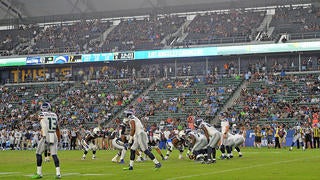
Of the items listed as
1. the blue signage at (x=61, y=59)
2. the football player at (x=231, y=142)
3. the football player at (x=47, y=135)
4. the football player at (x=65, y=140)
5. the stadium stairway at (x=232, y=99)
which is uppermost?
the blue signage at (x=61, y=59)

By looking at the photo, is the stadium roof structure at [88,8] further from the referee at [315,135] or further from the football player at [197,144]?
the football player at [197,144]

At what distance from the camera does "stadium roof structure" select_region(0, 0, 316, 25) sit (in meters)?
66.6

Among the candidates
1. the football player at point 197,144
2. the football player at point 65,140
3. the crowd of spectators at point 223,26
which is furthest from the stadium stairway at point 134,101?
the football player at point 197,144

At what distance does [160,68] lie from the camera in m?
60.4

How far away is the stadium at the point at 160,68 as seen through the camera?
156 feet

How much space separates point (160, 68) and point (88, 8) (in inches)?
595

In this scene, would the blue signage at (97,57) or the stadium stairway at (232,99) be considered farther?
the blue signage at (97,57)

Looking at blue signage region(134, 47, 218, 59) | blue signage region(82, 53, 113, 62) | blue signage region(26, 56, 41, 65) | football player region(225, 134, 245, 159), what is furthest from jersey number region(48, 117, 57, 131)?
blue signage region(26, 56, 41, 65)

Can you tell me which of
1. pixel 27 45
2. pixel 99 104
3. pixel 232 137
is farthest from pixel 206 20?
→ pixel 232 137

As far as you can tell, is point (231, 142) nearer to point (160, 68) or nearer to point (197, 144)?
point (197, 144)

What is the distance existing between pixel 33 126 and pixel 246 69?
20664mm

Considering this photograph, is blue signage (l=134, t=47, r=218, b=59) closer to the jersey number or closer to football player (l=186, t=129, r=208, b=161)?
football player (l=186, t=129, r=208, b=161)

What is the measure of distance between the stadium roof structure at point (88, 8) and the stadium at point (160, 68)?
0.12 metres

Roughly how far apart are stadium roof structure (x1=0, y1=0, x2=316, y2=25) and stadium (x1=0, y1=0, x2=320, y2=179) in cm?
12
